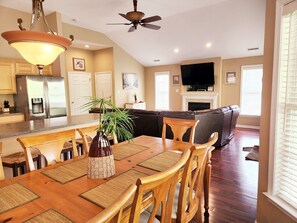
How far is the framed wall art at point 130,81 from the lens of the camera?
755 centimetres

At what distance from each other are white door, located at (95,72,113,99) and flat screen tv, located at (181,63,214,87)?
2896mm

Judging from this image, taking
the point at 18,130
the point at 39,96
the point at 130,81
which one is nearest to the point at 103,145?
the point at 18,130

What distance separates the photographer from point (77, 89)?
A: 6758 mm

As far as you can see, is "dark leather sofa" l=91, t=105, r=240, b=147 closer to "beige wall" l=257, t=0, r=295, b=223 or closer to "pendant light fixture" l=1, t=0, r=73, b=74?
"beige wall" l=257, t=0, r=295, b=223

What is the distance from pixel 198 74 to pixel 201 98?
0.93 m

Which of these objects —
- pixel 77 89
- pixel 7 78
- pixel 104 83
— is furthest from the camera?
pixel 104 83

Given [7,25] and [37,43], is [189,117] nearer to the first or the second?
[37,43]

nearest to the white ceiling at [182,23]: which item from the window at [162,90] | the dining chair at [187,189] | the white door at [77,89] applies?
the white door at [77,89]

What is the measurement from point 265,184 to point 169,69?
699 centimetres

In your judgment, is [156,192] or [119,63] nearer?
[156,192]

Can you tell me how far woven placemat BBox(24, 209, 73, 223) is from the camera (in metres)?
0.86

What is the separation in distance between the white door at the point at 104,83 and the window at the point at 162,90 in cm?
239

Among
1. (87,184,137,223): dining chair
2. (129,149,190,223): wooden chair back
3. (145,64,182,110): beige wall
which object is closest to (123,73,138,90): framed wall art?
(145,64,182,110): beige wall

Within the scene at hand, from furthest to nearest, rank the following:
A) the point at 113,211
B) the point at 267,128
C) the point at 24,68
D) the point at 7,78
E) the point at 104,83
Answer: the point at 104,83 < the point at 24,68 < the point at 7,78 < the point at 267,128 < the point at 113,211
